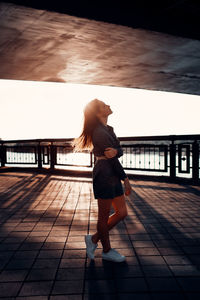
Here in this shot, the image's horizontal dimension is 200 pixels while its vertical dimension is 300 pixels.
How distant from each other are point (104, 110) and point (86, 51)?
6488mm

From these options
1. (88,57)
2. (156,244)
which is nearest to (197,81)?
(88,57)

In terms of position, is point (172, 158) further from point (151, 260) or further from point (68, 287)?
point (68, 287)

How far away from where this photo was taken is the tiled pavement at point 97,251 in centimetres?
238

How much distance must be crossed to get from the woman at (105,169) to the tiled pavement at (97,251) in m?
0.36

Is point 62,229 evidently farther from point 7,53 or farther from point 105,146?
point 7,53

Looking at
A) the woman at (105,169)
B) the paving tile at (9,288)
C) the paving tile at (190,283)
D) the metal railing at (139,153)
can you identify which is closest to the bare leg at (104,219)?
the woman at (105,169)

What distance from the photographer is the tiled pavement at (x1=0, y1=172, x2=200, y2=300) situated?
238cm

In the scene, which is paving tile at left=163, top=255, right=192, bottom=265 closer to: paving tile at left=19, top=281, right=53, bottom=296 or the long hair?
paving tile at left=19, top=281, right=53, bottom=296

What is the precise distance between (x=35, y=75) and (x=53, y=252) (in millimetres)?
10004

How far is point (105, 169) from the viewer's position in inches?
108

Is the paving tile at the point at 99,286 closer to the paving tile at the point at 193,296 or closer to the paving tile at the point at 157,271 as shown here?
the paving tile at the point at 157,271

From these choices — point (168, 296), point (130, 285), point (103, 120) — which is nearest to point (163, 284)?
point (168, 296)

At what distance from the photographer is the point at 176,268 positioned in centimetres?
276

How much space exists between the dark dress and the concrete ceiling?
13.9 feet
